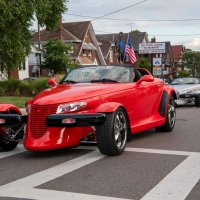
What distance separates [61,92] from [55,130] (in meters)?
0.79

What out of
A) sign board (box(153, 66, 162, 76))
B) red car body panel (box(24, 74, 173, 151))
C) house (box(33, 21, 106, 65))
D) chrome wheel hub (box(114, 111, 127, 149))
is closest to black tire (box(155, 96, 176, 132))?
red car body panel (box(24, 74, 173, 151))

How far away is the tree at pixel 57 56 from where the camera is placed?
1829 inches

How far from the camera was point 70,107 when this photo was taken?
6887mm

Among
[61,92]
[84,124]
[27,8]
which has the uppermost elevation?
[27,8]

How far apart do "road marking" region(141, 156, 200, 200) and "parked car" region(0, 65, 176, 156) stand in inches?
47.5

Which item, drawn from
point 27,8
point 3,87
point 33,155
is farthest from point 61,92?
point 3,87

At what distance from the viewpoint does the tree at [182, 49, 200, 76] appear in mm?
93081

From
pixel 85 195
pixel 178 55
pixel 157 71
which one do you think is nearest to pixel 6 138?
pixel 85 195

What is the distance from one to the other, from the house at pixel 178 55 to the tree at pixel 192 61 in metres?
3.34

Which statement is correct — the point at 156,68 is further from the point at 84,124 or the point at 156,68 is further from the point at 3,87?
the point at 84,124

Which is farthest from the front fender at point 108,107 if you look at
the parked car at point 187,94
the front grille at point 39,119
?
the parked car at point 187,94

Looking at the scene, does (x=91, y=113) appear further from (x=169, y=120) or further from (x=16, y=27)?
(x=16, y=27)

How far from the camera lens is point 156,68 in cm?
3616

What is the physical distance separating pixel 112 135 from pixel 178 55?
3980 inches
